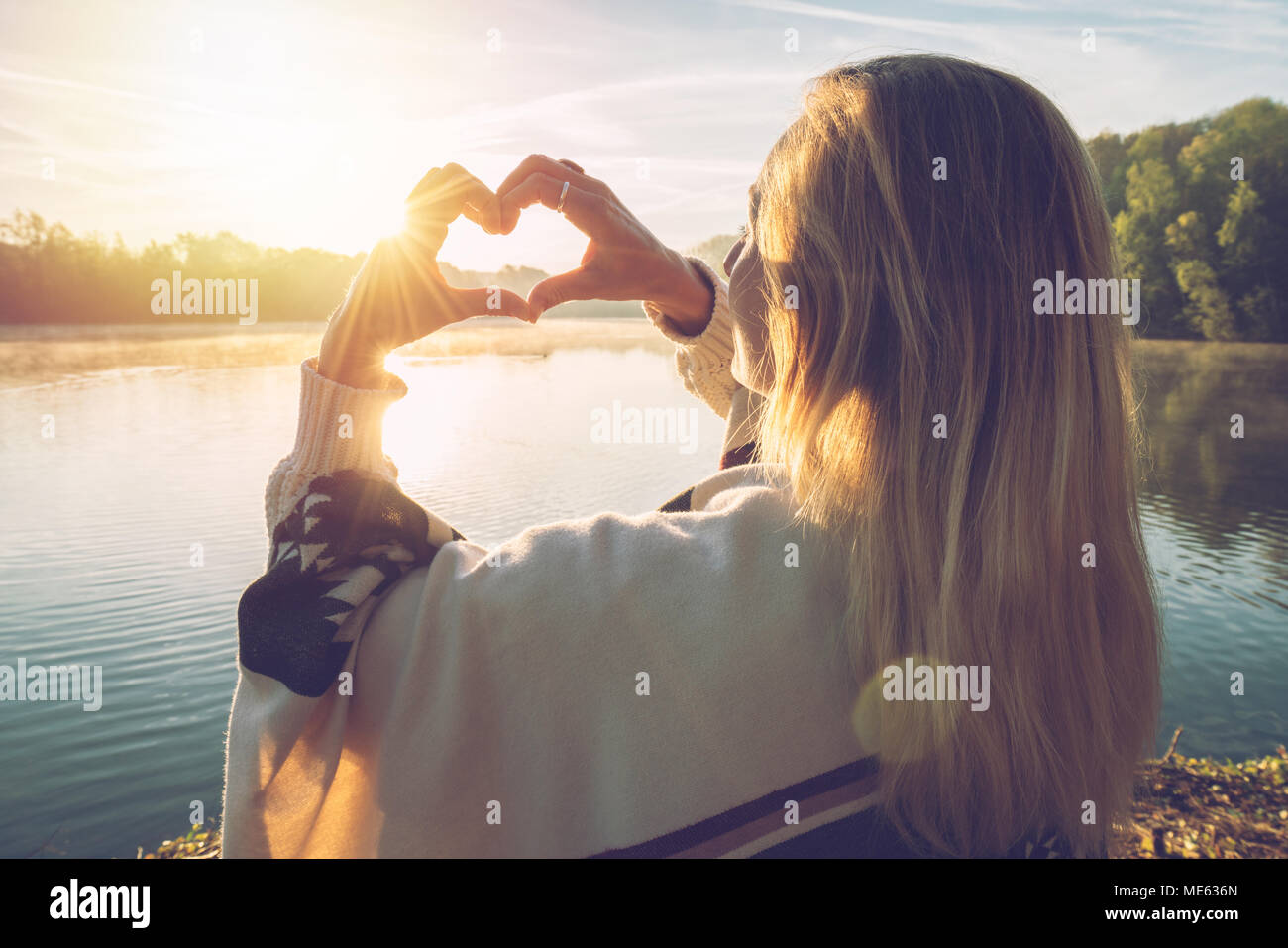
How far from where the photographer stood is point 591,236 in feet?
4.50

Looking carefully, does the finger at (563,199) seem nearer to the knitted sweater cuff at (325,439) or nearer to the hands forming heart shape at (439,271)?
the hands forming heart shape at (439,271)

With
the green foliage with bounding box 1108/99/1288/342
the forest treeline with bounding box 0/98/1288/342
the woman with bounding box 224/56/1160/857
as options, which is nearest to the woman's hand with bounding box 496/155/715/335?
the woman with bounding box 224/56/1160/857

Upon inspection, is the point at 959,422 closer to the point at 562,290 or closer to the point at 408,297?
the point at 562,290

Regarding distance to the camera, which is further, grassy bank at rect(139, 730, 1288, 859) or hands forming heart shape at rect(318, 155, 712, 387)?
grassy bank at rect(139, 730, 1288, 859)

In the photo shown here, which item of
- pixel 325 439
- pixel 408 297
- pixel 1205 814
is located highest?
pixel 408 297

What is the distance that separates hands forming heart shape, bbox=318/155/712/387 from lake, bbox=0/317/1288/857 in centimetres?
116

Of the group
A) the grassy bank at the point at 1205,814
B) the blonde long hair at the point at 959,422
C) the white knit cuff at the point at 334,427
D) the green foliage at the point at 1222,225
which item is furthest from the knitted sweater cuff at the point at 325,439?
the green foliage at the point at 1222,225

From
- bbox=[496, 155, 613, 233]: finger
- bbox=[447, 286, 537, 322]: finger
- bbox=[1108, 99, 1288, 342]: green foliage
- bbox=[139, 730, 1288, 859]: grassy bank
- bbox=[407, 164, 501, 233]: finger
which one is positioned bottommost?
bbox=[139, 730, 1288, 859]: grassy bank

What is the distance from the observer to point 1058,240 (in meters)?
1.10

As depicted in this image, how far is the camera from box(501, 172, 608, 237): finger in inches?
49.5

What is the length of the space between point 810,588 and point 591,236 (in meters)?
0.72

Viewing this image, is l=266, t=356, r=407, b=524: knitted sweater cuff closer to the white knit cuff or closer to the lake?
the white knit cuff

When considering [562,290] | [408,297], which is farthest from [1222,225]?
[408,297]

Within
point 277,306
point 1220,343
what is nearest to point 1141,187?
point 1220,343
